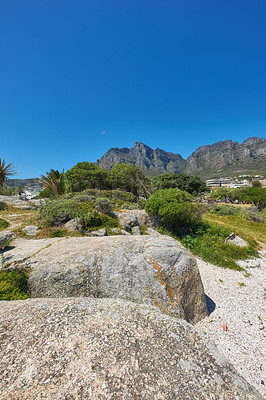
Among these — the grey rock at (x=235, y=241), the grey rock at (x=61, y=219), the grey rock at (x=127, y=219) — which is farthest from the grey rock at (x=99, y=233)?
the grey rock at (x=235, y=241)

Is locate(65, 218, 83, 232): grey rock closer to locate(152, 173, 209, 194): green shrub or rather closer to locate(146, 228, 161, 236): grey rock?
locate(146, 228, 161, 236): grey rock

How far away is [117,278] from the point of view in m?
4.21

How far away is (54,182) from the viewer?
24.7 metres

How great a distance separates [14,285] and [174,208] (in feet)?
30.8

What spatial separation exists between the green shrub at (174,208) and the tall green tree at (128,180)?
47.1ft

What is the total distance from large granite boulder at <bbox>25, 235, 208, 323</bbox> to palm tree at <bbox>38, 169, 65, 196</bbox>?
21955 millimetres

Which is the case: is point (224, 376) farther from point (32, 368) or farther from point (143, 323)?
point (32, 368)

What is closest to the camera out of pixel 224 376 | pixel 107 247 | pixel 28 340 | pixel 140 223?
pixel 224 376

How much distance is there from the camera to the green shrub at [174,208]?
11.0 m

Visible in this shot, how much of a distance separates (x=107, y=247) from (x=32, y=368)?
10.6ft

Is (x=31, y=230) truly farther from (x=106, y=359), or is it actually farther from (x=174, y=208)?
(x=174, y=208)

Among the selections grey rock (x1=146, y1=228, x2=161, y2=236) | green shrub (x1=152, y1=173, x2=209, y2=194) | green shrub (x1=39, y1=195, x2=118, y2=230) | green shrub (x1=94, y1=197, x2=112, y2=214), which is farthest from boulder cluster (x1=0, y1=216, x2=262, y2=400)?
green shrub (x1=152, y1=173, x2=209, y2=194)

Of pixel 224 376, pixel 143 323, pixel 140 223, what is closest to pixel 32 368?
pixel 143 323

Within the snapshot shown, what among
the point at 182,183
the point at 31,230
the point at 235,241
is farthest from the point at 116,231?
the point at 182,183
